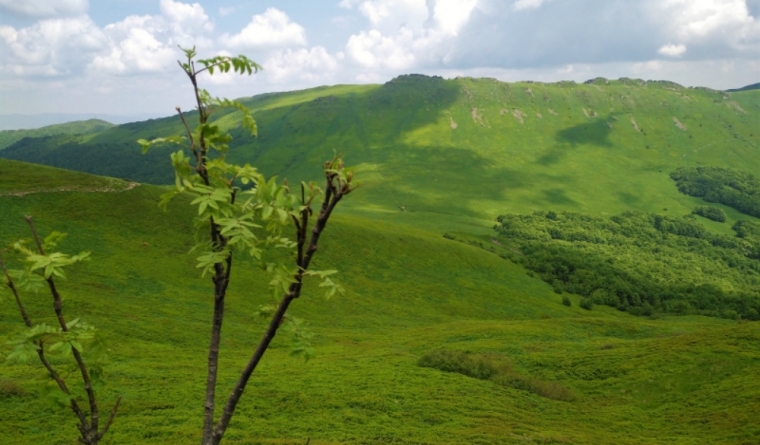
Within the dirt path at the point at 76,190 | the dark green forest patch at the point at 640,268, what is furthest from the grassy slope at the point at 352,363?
the dark green forest patch at the point at 640,268

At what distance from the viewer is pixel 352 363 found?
40.2m

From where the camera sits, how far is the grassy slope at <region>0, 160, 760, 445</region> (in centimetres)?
2594

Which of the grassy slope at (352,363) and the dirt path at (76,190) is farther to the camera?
the dirt path at (76,190)

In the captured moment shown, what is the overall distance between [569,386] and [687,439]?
38.3ft

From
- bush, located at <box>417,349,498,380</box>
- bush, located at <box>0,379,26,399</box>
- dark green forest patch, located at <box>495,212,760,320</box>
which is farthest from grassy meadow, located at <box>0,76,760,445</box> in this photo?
dark green forest patch, located at <box>495,212,760,320</box>

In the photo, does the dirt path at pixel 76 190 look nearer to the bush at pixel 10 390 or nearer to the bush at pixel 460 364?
the bush at pixel 10 390

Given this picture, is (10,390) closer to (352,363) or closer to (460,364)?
(352,363)

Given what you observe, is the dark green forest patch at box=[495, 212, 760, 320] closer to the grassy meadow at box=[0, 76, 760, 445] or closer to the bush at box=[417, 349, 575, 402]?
the grassy meadow at box=[0, 76, 760, 445]

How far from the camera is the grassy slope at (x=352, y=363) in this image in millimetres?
25938

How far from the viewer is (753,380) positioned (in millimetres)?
34844

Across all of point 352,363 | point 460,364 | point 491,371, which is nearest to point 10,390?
point 352,363

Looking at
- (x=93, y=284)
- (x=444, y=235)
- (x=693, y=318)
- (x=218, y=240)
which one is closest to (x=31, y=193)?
(x=93, y=284)

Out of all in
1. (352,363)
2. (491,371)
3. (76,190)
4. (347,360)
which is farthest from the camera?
(76,190)

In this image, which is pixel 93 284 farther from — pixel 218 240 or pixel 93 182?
pixel 218 240
